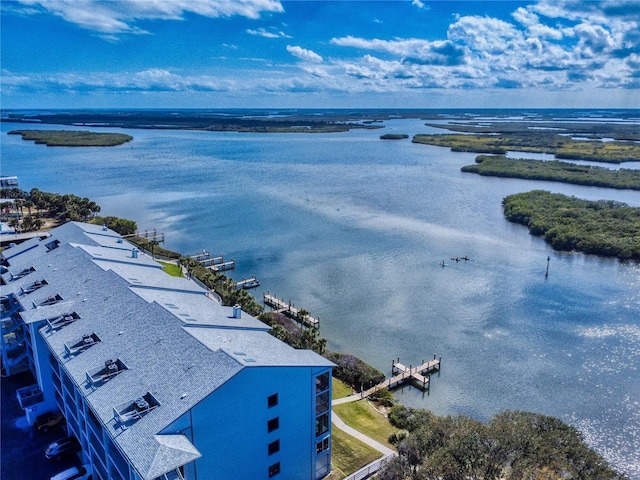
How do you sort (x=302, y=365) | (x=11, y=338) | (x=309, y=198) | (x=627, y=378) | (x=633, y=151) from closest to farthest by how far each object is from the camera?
1. (x=302, y=365)
2. (x=11, y=338)
3. (x=627, y=378)
4. (x=309, y=198)
5. (x=633, y=151)

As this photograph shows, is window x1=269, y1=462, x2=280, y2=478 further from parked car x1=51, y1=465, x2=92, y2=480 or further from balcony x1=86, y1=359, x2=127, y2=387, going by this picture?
parked car x1=51, y1=465, x2=92, y2=480

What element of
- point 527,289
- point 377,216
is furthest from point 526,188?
point 527,289

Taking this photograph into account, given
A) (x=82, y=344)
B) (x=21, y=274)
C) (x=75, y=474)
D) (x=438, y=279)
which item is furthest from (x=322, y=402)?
(x=438, y=279)

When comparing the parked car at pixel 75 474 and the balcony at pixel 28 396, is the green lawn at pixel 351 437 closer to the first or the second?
the parked car at pixel 75 474

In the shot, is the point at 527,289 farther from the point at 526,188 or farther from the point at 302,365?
Result: the point at 526,188

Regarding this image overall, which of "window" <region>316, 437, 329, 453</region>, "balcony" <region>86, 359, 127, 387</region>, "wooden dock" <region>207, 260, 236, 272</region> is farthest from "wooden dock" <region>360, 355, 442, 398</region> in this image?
"wooden dock" <region>207, 260, 236, 272</region>

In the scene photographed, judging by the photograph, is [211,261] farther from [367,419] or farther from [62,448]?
[62,448]
